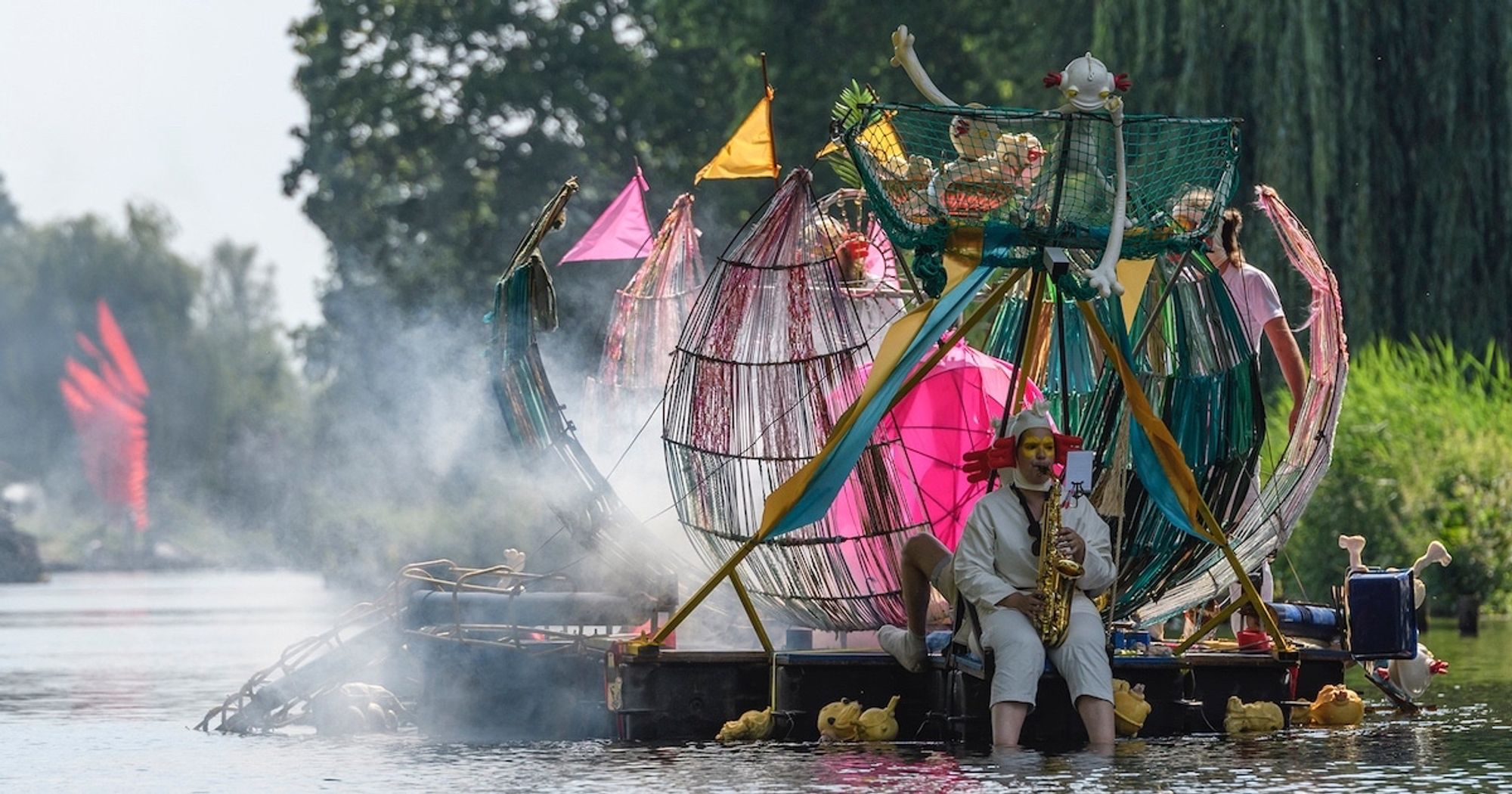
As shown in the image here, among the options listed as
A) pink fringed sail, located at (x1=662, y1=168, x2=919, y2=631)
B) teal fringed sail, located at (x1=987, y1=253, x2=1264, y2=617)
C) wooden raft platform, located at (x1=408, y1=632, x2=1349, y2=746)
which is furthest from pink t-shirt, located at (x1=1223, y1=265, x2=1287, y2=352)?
pink fringed sail, located at (x1=662, y1=168, x2=919, y2=631)

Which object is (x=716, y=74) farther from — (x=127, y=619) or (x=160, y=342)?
(x=160, y=342)

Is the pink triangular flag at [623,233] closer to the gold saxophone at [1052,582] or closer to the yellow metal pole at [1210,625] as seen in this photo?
the yellow metal pole at [1210,625]

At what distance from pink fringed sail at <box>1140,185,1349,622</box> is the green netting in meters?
1.57

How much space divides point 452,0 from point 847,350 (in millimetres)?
37611

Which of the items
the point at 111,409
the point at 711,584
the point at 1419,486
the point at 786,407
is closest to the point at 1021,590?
the point at 711,584

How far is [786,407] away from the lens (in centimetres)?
1393

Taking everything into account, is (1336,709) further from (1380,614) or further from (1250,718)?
(1250,718)

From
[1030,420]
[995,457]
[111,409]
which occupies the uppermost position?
[111,409]

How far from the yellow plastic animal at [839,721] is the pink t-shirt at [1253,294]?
340 centimetres

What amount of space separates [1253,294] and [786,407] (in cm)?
291

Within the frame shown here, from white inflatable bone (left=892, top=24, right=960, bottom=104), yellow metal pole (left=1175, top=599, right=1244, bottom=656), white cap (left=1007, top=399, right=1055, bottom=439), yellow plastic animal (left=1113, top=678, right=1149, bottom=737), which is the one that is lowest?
yellow plastic animal (left=1113, top=678, right=1149, bottom=737)

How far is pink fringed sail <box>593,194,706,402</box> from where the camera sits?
658 inches

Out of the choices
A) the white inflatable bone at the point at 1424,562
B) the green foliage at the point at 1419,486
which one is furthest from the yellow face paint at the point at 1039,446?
the green foliage at the point at 1419,486

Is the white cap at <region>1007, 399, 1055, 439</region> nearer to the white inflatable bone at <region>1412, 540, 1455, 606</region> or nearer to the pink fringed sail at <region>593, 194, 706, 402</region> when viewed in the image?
the white inflatable bone at <region>1412, 540, 1455, 606</region>
